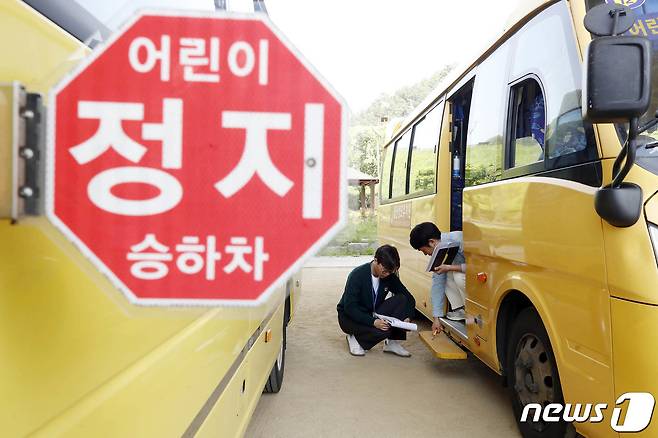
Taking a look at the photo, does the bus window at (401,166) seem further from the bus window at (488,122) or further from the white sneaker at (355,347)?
the bus window at (488,122)

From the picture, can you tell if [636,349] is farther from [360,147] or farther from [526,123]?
[360,147]

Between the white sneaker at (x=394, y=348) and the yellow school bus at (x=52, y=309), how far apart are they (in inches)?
165

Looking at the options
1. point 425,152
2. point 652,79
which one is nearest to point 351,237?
point 652,79

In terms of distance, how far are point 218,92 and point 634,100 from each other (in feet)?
5.31

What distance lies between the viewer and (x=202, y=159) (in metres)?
0.87

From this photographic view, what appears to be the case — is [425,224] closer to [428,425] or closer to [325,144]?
[428,425]

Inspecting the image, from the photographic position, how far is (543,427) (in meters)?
3.09

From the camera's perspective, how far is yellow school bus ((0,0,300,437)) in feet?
2.68

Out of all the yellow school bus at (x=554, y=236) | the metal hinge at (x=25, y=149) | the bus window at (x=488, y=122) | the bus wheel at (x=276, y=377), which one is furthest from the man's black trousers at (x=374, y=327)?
the metal hinge at (x=25, y=149)

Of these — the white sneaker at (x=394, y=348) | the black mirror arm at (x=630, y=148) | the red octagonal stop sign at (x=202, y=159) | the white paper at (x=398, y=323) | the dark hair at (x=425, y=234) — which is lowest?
the white sneaker at (x=394, y=348)

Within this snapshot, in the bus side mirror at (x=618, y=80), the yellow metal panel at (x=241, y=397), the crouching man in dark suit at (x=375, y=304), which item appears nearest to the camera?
the bus side mirror at (x=618, y=80)

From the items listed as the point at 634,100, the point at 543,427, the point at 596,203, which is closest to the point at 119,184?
the point at 634,100

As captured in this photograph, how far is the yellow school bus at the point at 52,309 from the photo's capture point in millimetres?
817

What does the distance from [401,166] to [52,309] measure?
6.42 metres
